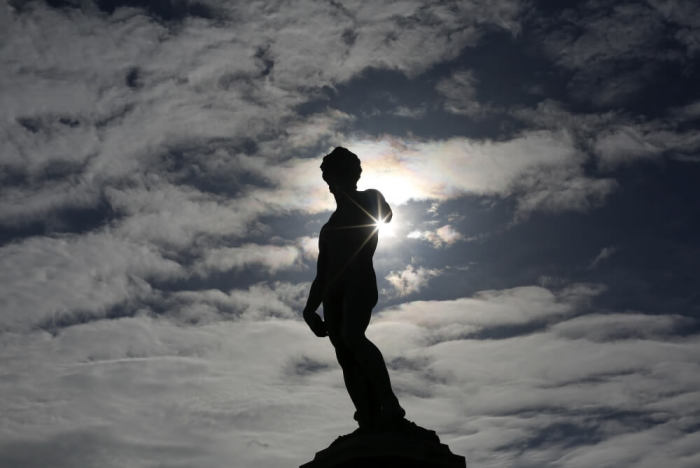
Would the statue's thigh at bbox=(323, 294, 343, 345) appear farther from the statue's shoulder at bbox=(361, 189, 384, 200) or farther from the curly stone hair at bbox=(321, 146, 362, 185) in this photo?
the curly stone hair at bbox=(321, 146, 362, 185)

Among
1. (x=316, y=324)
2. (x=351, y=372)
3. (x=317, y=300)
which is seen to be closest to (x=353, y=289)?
(x=317, y=300)

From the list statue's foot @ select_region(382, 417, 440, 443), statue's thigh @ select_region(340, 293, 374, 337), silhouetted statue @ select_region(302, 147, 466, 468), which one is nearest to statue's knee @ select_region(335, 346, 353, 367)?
silhouetted statue @ select_region(302, 147, 466, 468)

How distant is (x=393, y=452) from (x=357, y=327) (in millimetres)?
1551

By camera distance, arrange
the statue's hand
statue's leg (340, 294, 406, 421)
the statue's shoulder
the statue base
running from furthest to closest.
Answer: the statue's shoulder → the statue's hand → statue's leg (340, 294, 406, 421) → the statue base

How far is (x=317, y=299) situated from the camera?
8.74 m

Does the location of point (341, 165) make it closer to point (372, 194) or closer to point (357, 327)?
point (372, 194)

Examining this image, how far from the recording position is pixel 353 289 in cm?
841

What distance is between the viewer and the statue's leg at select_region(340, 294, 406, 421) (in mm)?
7805

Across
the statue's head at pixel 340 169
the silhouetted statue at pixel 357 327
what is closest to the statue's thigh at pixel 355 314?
the silhouetted statue at pixel 357 327

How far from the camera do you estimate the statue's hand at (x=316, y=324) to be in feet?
28.3

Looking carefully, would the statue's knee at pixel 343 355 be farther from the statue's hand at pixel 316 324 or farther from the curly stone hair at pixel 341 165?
the curly stone hair at pixel 341 165

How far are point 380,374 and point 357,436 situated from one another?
0.79 m

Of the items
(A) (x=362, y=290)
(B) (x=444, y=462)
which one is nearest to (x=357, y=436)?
(B) (x=444, y=462)

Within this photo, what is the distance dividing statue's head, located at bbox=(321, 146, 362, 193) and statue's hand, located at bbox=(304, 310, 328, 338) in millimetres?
1594
